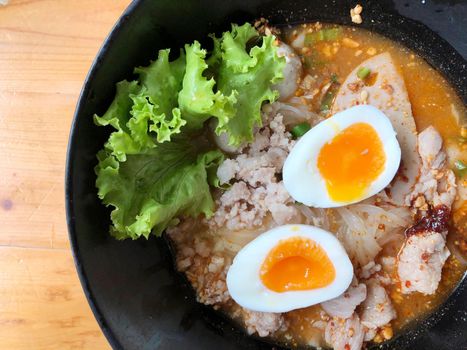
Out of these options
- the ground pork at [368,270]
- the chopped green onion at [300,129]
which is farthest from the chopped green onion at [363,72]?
the ground pork at [368,270]

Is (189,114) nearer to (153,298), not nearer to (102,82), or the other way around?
(102,82)

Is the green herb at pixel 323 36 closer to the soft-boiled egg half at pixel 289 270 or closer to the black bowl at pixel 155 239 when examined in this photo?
the black bowl at pixel 155 239

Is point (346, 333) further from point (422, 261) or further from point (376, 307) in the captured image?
point (422, 261)

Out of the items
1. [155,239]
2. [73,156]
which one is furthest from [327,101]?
[73,156]

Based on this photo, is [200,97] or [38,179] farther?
[38,179]

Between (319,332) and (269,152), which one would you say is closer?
(269,152)

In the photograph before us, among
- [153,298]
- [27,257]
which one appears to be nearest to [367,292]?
[153,298]

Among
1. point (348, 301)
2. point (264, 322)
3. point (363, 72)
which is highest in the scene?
point (363, 72)
